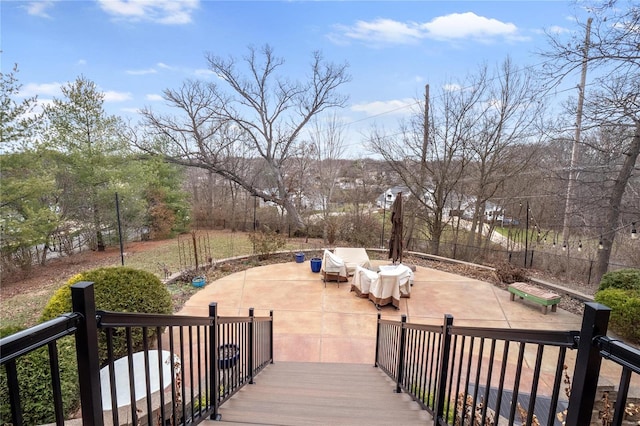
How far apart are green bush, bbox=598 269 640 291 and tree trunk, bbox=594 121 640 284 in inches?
53.7

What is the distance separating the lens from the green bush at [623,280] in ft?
17.1

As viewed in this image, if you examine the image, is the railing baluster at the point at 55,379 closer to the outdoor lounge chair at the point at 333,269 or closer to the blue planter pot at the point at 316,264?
the outdoor lounge chair at the point at 333,269

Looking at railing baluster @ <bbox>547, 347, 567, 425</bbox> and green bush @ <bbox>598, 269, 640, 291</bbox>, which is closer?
railing baluster @ <bbox>547, 347, 567, 425</bbox>

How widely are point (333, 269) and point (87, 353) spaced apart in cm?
635

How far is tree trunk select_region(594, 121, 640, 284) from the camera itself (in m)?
6.45

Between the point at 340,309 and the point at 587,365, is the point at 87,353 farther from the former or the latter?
the point at 340,309

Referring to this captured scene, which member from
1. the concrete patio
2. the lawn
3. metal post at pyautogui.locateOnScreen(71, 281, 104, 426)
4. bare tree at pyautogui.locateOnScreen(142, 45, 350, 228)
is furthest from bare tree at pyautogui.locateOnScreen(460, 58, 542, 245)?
metal post at pyautogui.locateOnScreen(71, 281, 104, 426)

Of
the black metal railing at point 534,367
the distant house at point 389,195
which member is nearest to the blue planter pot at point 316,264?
the distant house at point 389,195

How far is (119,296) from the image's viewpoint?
3607 mm

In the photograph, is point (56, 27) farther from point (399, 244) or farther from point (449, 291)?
point (449, 291)

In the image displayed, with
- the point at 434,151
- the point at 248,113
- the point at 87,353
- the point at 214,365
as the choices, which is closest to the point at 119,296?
the point at 214,365

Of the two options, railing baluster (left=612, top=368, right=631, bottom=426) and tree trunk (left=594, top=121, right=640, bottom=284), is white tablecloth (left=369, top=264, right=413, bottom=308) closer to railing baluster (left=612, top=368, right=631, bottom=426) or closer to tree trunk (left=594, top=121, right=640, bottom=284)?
tree trunk (left=594, top=121, right=640, bottom=284)

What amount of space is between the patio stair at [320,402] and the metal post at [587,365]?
1461 millimetres

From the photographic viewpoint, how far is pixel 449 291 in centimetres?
678
